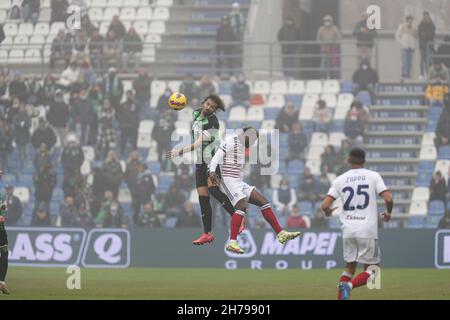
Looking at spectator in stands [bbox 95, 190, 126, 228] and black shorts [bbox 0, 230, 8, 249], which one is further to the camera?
spectator in stands [bbox 95, 190, 126, 228]

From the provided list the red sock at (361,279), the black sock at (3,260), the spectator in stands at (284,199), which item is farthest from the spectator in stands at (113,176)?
the red sock at (361,279)

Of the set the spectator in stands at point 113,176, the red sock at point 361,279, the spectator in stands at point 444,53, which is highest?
the spectator in stands at point 444,53

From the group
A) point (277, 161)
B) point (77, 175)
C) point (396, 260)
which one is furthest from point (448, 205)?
point (77, 175)

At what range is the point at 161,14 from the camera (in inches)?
1539

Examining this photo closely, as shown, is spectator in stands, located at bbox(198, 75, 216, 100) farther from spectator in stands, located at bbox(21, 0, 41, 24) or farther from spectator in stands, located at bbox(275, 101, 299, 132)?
spectator in stands, located at bbox(21, 0, 41, 24)

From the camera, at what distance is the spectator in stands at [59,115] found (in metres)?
35.5

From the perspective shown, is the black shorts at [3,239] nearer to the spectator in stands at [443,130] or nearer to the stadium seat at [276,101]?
the stadium seat at [276,101]

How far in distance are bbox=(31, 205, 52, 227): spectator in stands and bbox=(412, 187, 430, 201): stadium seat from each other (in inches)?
396

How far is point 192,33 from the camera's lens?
38750mm

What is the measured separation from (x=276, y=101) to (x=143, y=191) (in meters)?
5.26

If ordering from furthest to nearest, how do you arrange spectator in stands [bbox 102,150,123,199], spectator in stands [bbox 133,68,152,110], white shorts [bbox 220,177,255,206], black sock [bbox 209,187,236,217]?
spectator in stands [bbox 133,68,152,110] < spectator in stands [bbox 102,150,123,199] < black sock [bbox 209,187,236,217] < white shorts [bbox 220,177,255,206]

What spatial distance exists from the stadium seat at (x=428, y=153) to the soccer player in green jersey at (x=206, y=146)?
1408cm

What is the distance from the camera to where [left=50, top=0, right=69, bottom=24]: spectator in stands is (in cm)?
3812

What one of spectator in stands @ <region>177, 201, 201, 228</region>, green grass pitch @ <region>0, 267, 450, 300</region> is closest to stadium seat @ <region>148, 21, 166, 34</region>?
spectator in stands @ <region>177, 201, 201, 228</region>
